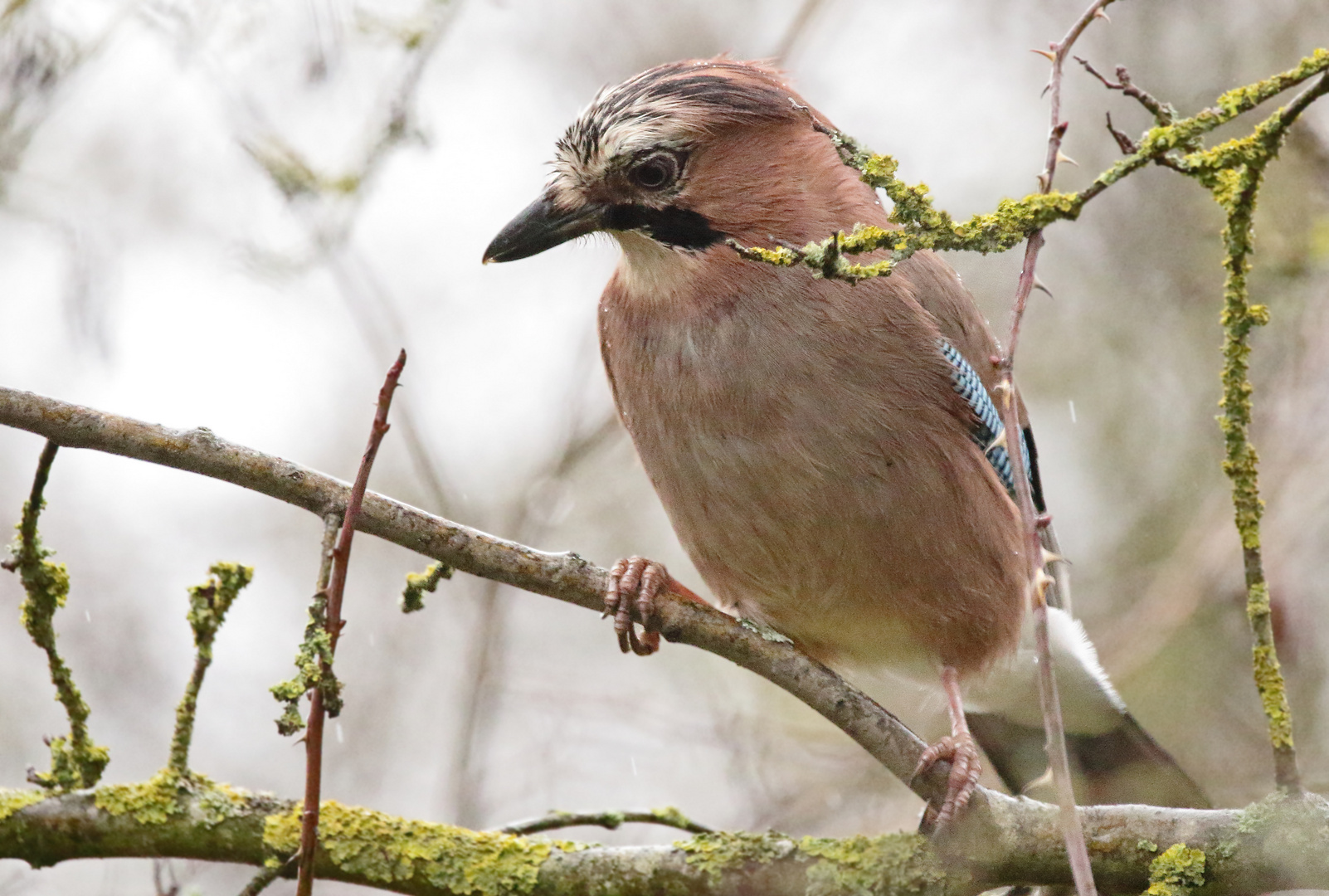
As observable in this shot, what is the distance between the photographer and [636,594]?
3229mm

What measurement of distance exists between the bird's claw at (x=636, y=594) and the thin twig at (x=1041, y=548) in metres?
1.27

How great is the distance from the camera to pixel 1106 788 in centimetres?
424

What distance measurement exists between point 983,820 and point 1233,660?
294 centimetres

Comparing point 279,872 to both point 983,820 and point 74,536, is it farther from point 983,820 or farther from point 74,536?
point 74,536

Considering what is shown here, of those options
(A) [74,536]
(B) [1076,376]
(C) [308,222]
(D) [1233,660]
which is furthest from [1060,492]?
(A) [74,536]

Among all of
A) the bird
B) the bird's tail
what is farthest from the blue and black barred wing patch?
the bird's tail

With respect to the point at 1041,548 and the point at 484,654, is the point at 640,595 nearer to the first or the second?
the point at 1041,548

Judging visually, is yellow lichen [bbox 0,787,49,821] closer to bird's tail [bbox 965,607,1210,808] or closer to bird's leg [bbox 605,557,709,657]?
bird's leg [bbox 605,557,709,657]

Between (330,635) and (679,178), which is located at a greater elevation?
(679,178)

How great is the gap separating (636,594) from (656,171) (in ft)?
4.39

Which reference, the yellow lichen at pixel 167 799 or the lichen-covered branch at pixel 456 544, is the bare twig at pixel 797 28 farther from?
the yellow lichen at pixel 167 799

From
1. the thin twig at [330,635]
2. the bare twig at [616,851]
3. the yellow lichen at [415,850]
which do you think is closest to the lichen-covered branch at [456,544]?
the bare twig at [616,851]

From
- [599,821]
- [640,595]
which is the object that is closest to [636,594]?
[640,595]

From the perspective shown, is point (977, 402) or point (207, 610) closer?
point (207, 610)
